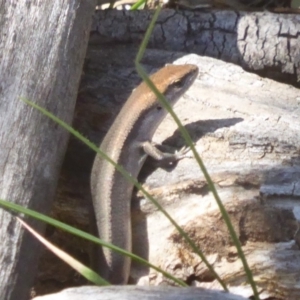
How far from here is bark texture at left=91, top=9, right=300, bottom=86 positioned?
3367 millimetres

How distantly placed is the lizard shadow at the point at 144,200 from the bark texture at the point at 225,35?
28.3 inches

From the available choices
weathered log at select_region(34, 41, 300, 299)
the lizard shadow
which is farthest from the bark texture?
the lizard shadow

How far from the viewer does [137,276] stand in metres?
2.75

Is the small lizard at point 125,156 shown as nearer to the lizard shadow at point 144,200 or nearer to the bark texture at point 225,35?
the lizard shadow at point 144,200

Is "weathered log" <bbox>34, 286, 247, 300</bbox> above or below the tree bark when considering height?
below

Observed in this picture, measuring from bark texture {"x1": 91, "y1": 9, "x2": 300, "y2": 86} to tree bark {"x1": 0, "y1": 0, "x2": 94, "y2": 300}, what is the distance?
0.83 meters

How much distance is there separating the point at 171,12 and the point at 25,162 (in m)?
1.57

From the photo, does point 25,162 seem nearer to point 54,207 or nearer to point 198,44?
point 54,207

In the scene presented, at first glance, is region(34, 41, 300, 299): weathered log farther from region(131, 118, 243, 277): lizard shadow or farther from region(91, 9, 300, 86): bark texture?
region(91, 9, 300, 86): bark texture

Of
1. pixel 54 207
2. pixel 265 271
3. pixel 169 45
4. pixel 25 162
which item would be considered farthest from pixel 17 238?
pixel 169 45

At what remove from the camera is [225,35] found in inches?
137

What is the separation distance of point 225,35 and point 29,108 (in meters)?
1.44

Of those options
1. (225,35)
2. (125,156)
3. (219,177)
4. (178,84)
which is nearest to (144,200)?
(125,156)

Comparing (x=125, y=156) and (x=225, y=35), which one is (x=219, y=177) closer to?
(x=125, y=156)
